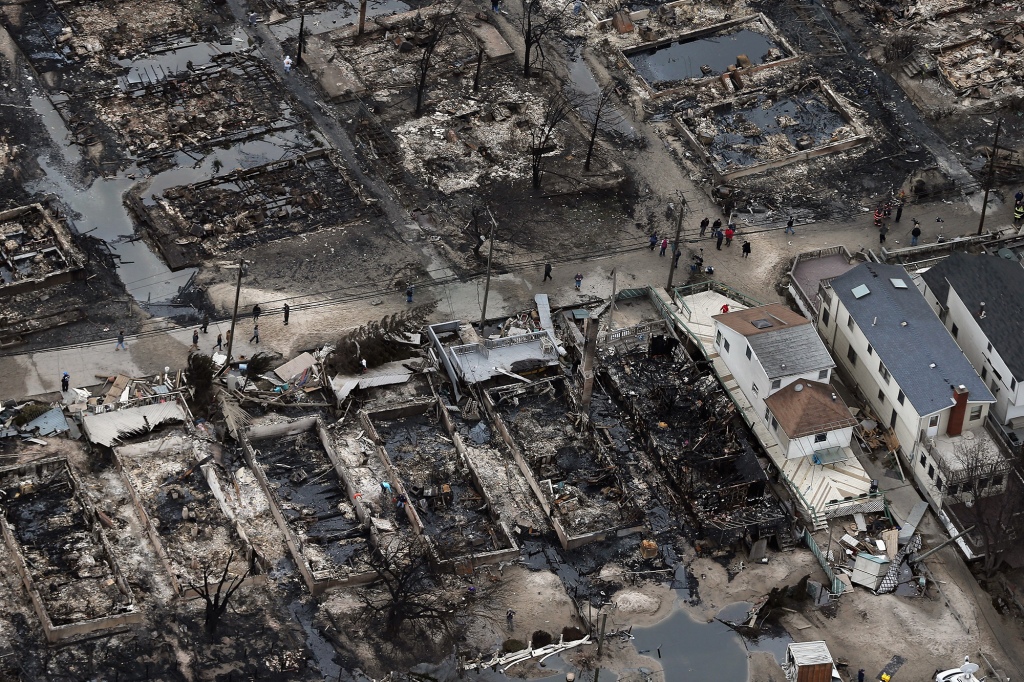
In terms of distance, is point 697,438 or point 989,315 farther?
point 989,315

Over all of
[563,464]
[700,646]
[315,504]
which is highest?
[315,504]

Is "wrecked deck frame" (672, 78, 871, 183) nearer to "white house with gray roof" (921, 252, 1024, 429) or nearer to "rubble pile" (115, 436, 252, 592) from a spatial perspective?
"white house with gray roof" (921, 252, 1024, 429)

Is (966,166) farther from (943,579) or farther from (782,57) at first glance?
(943,579)

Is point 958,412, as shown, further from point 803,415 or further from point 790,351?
point 790,351

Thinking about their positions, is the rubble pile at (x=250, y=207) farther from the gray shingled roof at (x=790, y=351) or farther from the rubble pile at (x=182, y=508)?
the gray shingled roof at (x=790, y=351)

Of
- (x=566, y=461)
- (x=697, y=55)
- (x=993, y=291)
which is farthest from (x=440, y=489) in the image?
(x=697, y=55)

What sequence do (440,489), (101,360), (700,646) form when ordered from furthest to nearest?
1. (101,360)
2. (440,489)
3. (700,646)

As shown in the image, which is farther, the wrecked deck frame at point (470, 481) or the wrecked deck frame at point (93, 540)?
the wrecked deck frame at point (470, 481)

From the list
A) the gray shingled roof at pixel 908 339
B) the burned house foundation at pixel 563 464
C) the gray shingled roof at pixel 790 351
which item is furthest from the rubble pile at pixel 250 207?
the gray shingled roof at pixel 908 339
